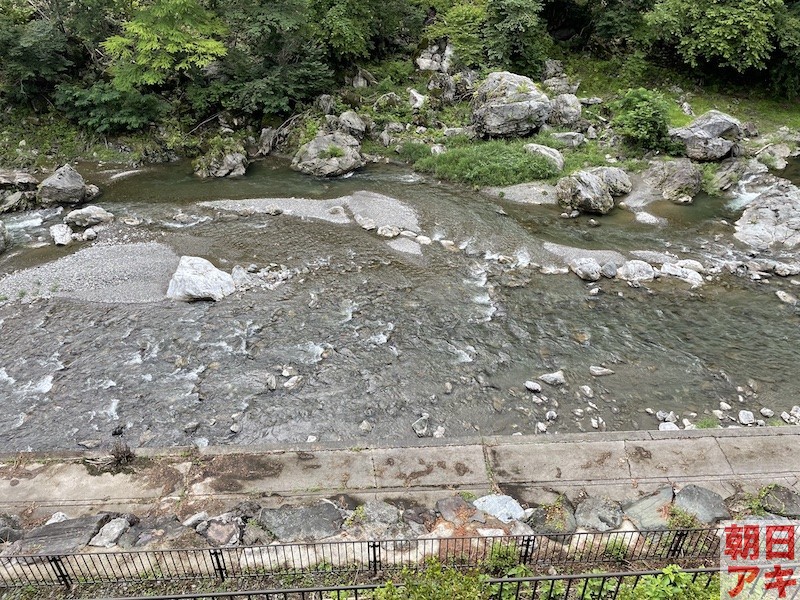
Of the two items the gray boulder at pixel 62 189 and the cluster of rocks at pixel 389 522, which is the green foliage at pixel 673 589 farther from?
the gray boulder at pixel 62 189

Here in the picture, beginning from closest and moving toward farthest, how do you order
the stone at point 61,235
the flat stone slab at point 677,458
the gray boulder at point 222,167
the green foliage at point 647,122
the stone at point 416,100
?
the flat stone slab at point 677,458, the stone at point 61,235, the green foliage at point 647,122, the gray boulder at point 222,167, the stone at point 416,100

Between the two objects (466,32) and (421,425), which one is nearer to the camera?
(421,425)

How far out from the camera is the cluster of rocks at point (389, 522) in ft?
23.4

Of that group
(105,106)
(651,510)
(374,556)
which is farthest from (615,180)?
(105,106)

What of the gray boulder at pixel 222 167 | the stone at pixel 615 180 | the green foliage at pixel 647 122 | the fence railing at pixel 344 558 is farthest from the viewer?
the gray boulder at pixel 222 167

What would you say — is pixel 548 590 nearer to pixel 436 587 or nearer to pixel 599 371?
pixel 436 587

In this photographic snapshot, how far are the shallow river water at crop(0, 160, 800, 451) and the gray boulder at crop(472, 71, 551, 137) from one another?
23.6ft

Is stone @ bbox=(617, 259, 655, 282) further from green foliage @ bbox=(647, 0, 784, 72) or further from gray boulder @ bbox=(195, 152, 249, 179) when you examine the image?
gray boulder @ bbox=(195, 152, 249, 179)

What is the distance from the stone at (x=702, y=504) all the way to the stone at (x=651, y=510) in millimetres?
168

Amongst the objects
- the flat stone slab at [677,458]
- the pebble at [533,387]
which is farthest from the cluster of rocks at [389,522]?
the pebble at [533,387]

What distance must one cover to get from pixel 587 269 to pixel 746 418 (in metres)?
6.09

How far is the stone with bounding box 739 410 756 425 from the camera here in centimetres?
1050

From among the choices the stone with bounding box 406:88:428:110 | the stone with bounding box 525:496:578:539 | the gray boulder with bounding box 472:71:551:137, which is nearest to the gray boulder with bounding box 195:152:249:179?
the stone with bounding box 406:88:428:110

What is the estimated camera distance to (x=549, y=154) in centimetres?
2158
